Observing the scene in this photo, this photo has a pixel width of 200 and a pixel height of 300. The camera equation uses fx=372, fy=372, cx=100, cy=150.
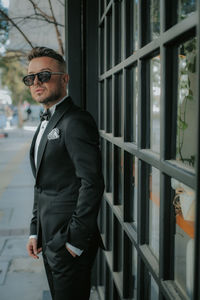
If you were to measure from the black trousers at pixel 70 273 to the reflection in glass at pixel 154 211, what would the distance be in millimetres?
386

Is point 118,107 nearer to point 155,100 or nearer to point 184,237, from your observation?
point 155,100

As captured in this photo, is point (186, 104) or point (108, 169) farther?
point (108, 169)

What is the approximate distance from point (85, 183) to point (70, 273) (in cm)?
43

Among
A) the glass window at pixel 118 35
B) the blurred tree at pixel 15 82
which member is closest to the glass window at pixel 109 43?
the glass window at pixel 118 35

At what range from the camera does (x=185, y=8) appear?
97 centimetres

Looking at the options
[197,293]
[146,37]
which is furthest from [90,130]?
[197,293]

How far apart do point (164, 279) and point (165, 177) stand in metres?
0.32

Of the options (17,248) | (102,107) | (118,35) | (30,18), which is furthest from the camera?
(17,248)

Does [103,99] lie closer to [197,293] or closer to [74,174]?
[74,174]

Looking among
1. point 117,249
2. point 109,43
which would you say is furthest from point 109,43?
point 117,249

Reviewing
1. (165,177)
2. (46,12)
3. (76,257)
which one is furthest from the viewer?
(46,12)

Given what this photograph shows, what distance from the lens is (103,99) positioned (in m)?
2.56

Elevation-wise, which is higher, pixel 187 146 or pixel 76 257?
pixel 187 146

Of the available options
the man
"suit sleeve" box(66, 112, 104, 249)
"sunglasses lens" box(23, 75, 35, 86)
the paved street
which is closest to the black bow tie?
the man
